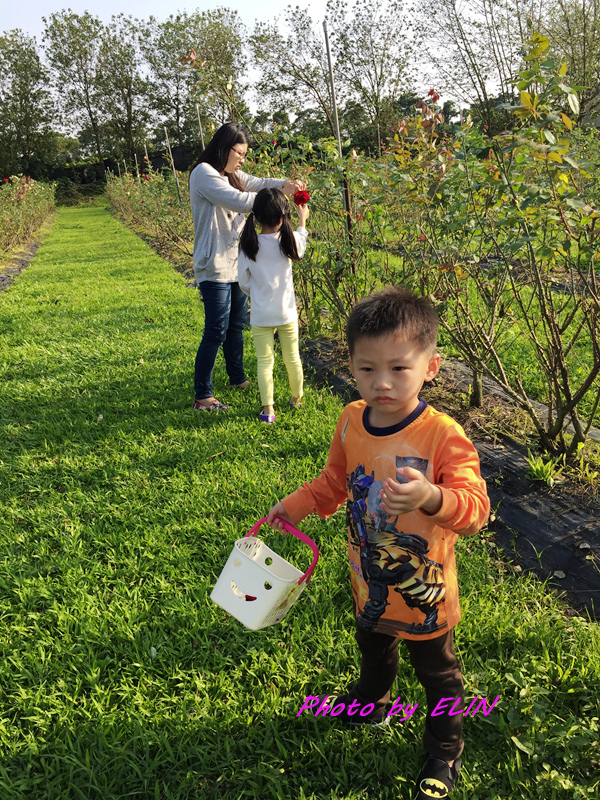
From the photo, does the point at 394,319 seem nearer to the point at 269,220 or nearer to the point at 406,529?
the point at 406,529

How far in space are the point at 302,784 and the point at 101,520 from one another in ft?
5.09

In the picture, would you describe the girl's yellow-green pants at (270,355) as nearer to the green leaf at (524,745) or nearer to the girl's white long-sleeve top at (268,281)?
the girl's white long-sleeve top at (268,281)

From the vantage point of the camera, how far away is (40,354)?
16.3 feet

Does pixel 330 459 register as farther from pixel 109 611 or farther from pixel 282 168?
pixel 282 168

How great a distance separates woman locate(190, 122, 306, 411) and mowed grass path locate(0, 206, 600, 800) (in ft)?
1.65

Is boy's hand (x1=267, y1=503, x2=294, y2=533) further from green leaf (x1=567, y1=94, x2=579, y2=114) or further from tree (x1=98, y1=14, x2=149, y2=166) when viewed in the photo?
tree (x1=98, y1=14, x2=149, y2=166)

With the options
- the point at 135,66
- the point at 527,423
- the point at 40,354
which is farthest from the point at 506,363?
the point at 135,66

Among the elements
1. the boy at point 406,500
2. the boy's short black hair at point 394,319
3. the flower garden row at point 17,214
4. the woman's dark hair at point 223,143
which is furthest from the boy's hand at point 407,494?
the flower garden row at point 17,214

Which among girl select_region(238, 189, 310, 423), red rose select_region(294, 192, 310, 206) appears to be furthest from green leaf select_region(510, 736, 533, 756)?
red rose select_region(294, 192, 310, 206)

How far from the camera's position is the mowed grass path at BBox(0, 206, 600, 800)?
55.9 inches

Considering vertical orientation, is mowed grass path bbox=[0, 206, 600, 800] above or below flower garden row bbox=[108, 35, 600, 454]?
below

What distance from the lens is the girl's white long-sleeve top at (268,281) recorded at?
3143mm

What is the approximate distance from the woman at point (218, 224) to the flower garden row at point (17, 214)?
31.1 feet

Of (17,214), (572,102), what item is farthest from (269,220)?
(17,214)
